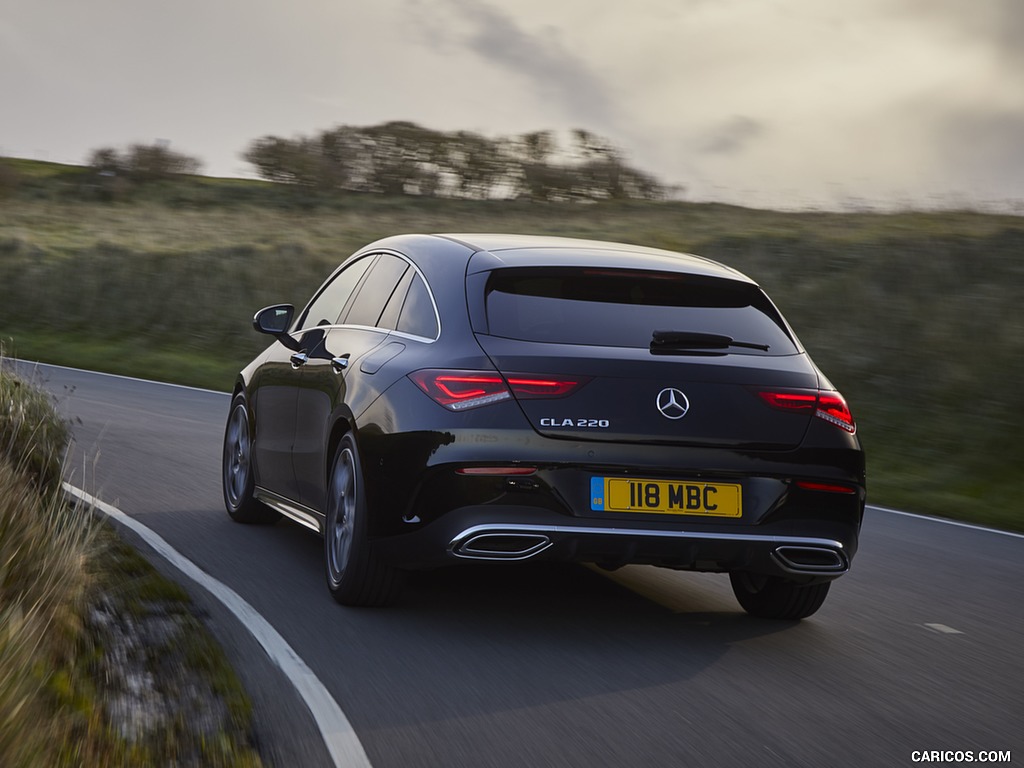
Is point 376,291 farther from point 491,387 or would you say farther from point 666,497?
point 666,497

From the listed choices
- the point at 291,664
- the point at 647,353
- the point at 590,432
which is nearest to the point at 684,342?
the point at 647,353

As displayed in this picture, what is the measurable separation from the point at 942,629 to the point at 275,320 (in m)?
4.03

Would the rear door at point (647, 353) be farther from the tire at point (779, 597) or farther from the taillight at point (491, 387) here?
the tire at point (779, 597)

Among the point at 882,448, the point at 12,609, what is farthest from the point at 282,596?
the point at 882,448

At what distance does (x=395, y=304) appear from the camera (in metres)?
6.66

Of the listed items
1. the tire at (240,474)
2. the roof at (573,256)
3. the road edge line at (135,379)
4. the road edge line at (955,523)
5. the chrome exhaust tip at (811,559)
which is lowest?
the road edge line at (135,379)

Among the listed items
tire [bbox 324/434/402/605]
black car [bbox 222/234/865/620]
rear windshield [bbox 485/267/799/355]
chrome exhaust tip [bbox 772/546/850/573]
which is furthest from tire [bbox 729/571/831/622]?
tire [bbox 324/434/402/605]

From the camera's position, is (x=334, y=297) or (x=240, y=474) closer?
(x=334, y=297)

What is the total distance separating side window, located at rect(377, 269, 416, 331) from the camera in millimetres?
6555

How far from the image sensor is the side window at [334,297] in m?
7.55

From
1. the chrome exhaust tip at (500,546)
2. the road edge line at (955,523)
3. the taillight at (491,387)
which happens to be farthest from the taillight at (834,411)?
the road edge line at (955,523)

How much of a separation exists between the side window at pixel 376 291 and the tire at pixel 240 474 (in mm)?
1506

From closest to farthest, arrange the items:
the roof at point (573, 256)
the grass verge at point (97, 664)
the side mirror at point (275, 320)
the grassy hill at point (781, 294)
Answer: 1. the grass verge at point (97, 664)
2. the roof at point (573, 256)
3. the side mirror at point (275, 320)
4. the grassy hill at point (781, 294)

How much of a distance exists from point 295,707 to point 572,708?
36.9 inches
